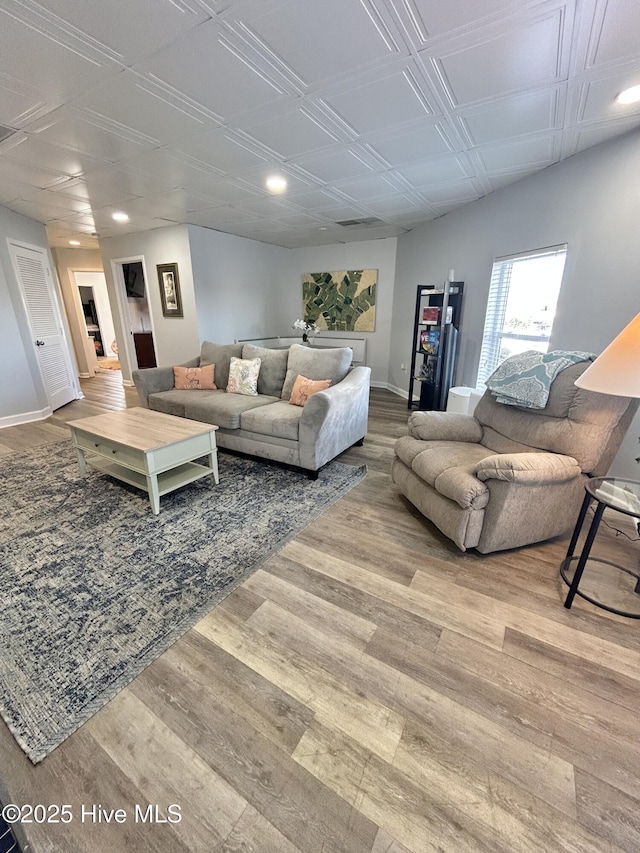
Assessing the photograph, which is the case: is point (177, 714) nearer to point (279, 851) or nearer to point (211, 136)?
point (279, 851)

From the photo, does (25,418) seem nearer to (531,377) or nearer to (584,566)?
(531,377)

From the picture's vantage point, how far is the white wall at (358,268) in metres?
5.76

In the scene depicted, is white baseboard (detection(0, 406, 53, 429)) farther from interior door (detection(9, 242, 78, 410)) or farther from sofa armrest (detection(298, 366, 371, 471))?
sofa armrest (detection(298, 366, 371, 471))

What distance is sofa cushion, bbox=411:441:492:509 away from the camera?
5.92 feet

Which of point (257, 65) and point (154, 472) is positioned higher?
point (257, 65)

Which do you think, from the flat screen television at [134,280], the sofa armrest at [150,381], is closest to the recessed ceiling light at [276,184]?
the sofa armrest at [150,381]

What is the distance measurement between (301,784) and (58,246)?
27.9 ft

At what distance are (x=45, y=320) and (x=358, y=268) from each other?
475 cm

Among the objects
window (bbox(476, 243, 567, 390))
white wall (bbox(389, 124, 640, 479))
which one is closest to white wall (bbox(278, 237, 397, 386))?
white wall (bbox(389, 124, 640, 479))

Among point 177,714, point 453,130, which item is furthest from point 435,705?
point 453,130

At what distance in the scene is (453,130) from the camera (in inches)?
87.7

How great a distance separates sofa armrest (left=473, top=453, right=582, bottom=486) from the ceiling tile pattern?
1.83m

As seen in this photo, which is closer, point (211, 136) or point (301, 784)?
point (301, 784)

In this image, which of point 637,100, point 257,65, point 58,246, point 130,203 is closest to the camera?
point 257,65
